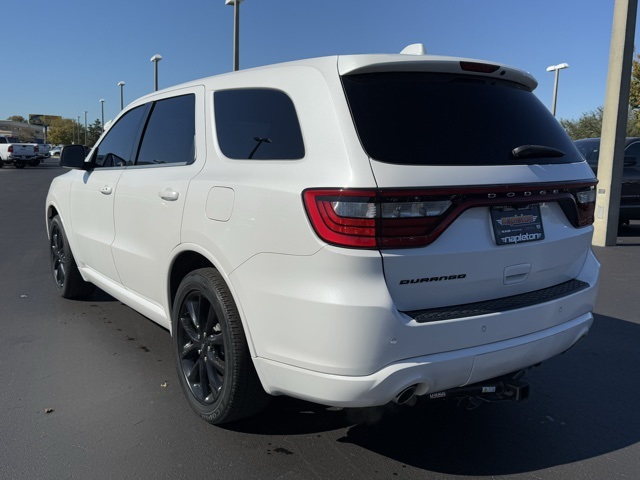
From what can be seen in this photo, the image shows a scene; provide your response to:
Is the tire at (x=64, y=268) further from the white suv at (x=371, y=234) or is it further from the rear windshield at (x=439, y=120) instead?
the rear windshield at (x=439, y=120)

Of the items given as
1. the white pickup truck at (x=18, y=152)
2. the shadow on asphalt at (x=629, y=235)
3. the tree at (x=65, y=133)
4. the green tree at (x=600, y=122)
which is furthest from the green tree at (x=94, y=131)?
the shadow on asphalt at (x=629, y=235)

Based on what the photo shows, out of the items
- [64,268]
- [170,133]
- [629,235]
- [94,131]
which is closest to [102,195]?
[170,133]

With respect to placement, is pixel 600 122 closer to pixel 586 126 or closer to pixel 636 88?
pixel 586 126

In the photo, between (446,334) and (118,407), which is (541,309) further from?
(118,407)

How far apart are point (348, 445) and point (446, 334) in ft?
3.05

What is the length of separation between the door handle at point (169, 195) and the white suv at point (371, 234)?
0.01 m

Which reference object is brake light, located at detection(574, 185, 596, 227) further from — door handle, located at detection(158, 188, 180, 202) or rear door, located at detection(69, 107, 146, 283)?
rear door, located at detection(69, 107, 146, 283)

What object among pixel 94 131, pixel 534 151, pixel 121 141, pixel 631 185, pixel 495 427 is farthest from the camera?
pixel 94 131

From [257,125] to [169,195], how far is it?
2.37 ft

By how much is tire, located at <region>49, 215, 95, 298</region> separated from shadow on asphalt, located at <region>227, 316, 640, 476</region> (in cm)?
284

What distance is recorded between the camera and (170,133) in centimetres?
365

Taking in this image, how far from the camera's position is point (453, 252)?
233cm

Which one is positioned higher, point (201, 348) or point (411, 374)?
point (411, 374)

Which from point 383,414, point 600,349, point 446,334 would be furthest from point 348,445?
point 600,349
